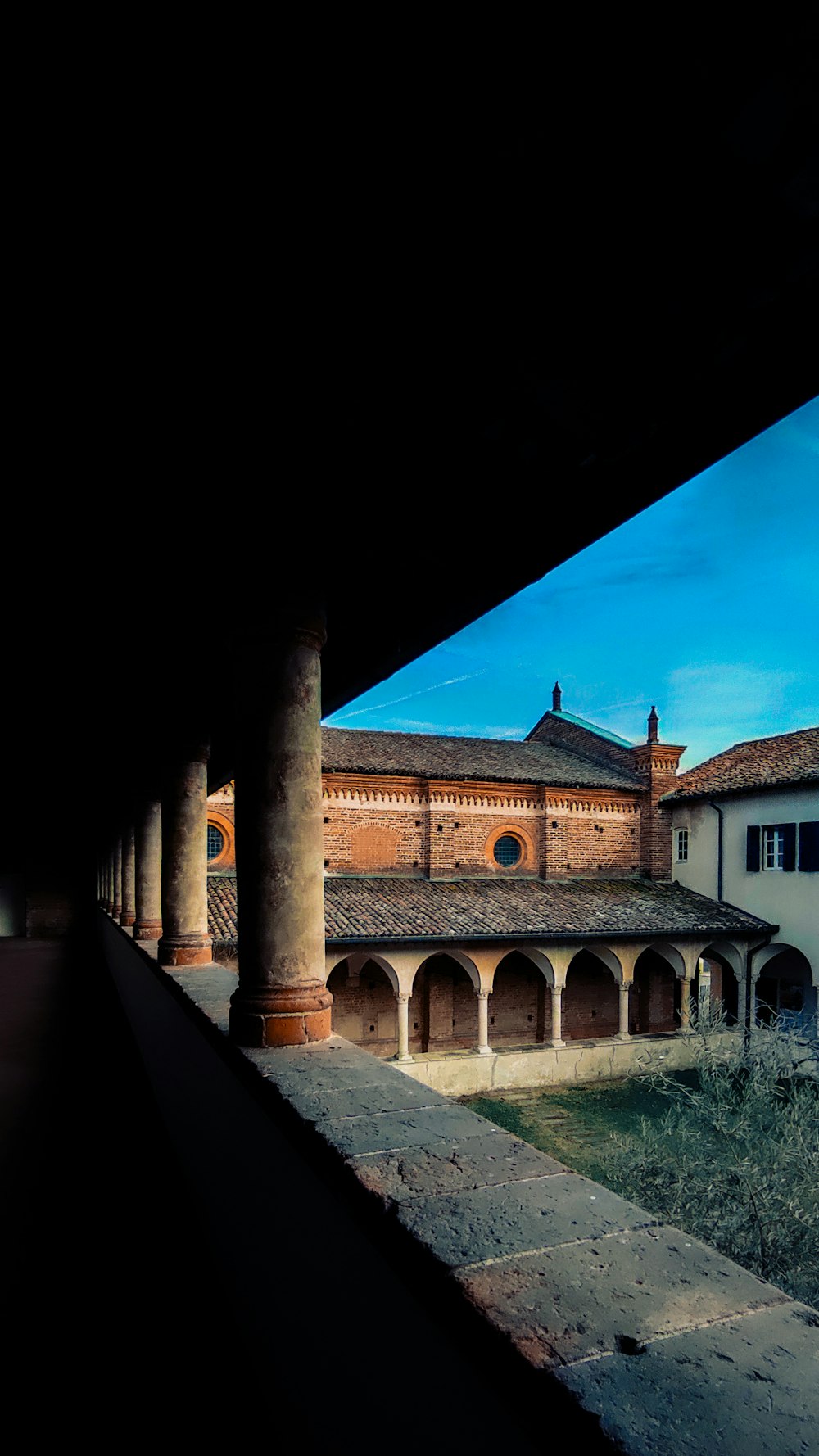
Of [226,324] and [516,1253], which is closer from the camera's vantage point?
[516,1253]

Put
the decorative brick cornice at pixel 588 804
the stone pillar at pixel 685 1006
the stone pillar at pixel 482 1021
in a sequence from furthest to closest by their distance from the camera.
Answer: the decorative brick cornice at pixel 588 804 < the stone pillar at pixel 685 1006 < the stone pillar at pixel 482 1021

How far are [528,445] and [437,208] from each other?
618 mm

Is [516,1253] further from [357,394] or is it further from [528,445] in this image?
[357,394]

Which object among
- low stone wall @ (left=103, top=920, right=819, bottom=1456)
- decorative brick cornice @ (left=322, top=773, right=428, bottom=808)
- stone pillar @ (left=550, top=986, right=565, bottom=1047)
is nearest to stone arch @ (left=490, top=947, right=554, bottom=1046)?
stone pillar @ (left=550, top=986, right=565, bottom=1047)

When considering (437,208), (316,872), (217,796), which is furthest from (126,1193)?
(217,796)

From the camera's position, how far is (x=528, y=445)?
6.16ft

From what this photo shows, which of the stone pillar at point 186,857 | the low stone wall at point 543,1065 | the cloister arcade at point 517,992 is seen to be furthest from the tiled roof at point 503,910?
the stone pillar at point 186,857

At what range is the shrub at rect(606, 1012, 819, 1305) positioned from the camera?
7.63 m

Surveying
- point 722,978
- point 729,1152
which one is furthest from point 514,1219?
point 722,978

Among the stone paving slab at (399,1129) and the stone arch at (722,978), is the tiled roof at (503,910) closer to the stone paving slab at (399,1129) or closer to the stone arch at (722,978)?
the stone arch at (722,978)

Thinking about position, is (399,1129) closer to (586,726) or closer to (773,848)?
(773,848)

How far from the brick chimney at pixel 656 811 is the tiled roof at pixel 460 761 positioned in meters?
0.43

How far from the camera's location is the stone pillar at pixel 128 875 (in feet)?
34.9

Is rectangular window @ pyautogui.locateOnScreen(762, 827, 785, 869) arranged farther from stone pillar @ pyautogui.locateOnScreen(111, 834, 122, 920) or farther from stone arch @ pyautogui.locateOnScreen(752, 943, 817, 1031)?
stone pillar @ pyautogui.locateOnScreen(111, 834, 122, 920)
